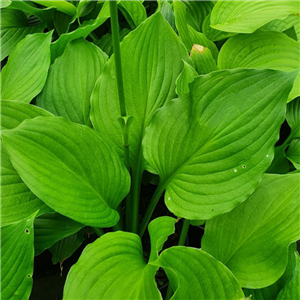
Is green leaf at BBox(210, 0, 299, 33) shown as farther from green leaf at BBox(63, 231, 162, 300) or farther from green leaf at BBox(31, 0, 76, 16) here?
green leaf at BBox(63, 231, 162, 300)

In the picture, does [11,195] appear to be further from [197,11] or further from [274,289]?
[197,11]

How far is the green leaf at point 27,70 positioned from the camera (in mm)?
756

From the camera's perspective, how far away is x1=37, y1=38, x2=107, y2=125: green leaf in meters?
0.75

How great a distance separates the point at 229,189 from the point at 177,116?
165mm

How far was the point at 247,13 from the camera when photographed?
0.86 metres

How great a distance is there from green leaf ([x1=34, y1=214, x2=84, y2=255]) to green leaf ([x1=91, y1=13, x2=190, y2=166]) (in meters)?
0.20

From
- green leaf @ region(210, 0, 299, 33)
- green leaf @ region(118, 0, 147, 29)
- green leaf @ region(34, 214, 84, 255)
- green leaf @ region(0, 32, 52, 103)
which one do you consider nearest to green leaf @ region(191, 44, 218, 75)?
green leaf @ region(210, 0, 299, 33)

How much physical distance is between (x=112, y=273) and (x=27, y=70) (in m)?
0.52

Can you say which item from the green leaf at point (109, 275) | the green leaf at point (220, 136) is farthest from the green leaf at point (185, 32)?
the green leaf at point (109, 275)

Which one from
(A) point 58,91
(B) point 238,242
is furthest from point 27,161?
(B) point 238,242

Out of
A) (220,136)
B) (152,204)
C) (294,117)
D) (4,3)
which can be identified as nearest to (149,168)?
(152,204)

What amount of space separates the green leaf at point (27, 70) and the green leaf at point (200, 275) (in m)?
0.48

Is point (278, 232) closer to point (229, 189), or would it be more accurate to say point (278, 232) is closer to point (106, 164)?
point (229, 189)

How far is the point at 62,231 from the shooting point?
695 millimetres
